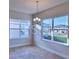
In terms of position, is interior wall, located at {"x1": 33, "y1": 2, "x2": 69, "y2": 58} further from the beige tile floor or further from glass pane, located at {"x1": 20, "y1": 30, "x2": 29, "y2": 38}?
glass pane, located at {"x1": 20, "y1": 30, "x2": 29, "y2": 38}

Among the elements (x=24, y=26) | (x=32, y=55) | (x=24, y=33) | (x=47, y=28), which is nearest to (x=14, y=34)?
(x=24, y=33)

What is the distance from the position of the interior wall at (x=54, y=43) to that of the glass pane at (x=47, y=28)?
1.03ft

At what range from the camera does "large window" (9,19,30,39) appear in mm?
6633

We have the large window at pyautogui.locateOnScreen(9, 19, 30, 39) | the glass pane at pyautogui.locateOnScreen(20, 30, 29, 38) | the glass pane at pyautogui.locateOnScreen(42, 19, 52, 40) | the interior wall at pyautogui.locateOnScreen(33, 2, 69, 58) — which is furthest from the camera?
the glass pane at pyautogui.locateOnScreen(20, 30, 29, 38)

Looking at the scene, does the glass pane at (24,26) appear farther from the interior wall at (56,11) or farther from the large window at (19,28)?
the interior wall at (56,11)

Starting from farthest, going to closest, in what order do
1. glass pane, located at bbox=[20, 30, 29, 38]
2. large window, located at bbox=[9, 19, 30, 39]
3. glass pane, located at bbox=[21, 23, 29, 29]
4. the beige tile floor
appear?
glass pane, located at bbox=[21, 23, 29, 29] → glass pane, located at bbox=[20, 30, 29, 38] → large window, located at bbox=[9, 19, 30, 39] → the beige tile floor

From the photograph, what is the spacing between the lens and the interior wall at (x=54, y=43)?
4469 mm

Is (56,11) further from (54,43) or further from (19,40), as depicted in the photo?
(19,40)

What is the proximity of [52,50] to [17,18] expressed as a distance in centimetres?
348

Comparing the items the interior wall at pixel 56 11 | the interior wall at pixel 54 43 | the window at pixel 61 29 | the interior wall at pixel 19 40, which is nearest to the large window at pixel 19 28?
the interior wall at pixel 19 40

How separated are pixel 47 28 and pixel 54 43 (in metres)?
1.19

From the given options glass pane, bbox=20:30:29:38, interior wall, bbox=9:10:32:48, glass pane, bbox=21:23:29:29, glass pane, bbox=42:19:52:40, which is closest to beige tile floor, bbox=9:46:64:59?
glass pane, bbox=42:19:52:40

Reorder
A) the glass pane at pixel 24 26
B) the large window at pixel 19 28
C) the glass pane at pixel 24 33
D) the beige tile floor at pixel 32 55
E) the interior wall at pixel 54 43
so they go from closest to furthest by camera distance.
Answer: the beige tile floor at pixel 32 55, the interior wall at pixel 54 43, the large window at pixel 19 28, the glass pane at pixel 24 33, the glass pane at pixel 24 26
